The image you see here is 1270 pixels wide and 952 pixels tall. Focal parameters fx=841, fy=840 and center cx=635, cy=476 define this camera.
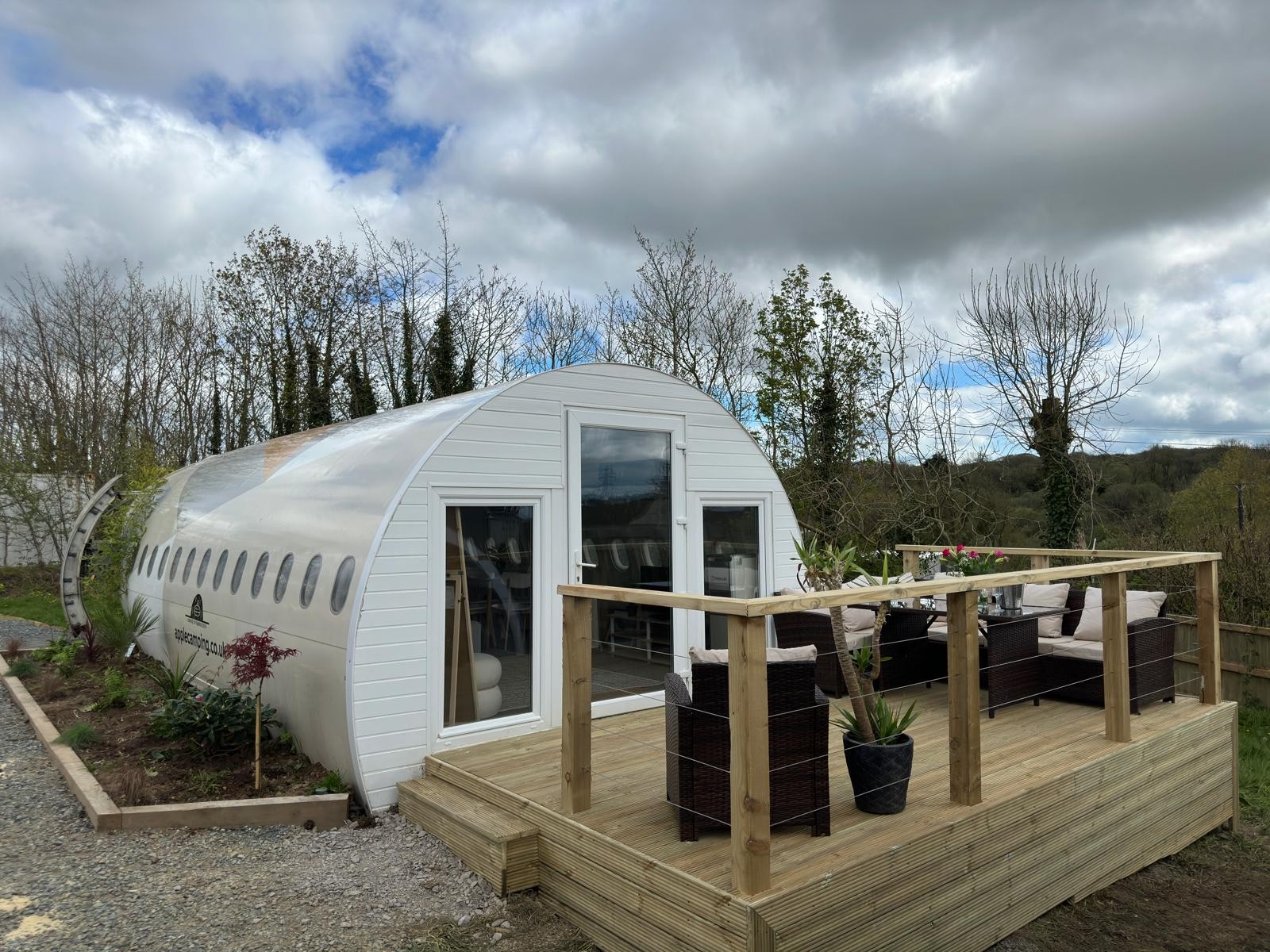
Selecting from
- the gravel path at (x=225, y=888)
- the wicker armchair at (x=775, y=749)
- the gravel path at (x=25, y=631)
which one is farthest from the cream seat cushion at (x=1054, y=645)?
the gravel path at (x=25, y=631)

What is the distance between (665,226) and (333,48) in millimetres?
11678

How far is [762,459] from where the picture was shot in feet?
25.3

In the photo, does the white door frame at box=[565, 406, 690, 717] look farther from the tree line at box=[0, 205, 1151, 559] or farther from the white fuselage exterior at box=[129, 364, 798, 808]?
the tree line at box=[0, 205, 1151, 559]

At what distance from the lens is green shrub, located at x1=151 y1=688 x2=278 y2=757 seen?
246 inches

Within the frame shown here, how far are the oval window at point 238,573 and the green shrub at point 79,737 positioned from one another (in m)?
1.52

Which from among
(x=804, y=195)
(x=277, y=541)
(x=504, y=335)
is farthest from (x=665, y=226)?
(x=277, y=541)

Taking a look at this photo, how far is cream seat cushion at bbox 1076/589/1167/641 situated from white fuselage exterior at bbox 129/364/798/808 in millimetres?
2447

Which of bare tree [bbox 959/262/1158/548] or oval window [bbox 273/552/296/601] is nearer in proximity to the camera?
oval window [bbox 273/552/296/601]

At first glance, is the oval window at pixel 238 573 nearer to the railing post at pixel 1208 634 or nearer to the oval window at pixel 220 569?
the oval window at pixel 220 569

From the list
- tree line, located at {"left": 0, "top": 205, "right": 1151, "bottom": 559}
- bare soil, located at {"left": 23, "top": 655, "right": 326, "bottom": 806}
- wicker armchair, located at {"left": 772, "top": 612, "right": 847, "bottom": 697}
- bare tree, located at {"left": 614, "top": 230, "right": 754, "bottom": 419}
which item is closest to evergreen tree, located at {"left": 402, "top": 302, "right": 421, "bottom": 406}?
tree line, located at {"left": 0, "top": 205, "right": 1151, "bottom": 559}

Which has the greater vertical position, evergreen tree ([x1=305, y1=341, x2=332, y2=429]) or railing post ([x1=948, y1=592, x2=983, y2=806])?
evergreen tree ([x1=305, y1=341, x2=332, y2=429])

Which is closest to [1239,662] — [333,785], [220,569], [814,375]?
[333,785]

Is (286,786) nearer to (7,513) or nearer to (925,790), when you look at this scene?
(925,790)

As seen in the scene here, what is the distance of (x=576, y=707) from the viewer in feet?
13.9
